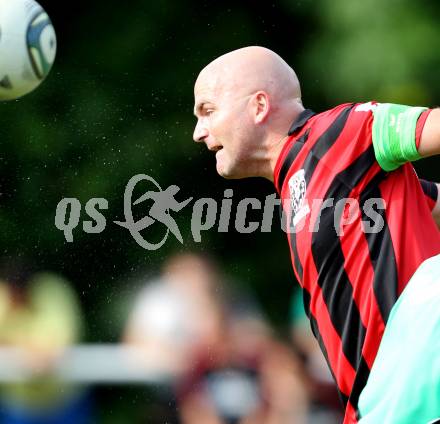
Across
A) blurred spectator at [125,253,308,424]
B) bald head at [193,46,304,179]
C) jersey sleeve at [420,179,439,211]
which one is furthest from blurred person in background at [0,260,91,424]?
jersey sleeve at [420,179,439,211]

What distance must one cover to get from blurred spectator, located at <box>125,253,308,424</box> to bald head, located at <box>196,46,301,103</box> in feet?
8.80

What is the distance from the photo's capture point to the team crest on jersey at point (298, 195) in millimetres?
Answer: 3965

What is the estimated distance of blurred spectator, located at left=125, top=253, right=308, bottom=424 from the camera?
6.58 metres

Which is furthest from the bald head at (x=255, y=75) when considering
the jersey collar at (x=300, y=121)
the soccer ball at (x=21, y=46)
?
the soccer ball at (x=21, y=46)

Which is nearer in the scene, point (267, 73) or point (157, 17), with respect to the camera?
point (267, 73)

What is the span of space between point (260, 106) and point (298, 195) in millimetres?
406

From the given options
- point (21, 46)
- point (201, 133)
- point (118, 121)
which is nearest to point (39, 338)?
point (118, 121)

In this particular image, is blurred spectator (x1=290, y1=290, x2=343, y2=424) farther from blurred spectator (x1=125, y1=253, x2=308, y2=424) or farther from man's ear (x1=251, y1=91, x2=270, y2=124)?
man's ear (x1=251, y1=91, x2=270, y2=124)

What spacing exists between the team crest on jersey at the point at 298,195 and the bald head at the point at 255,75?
35 cm

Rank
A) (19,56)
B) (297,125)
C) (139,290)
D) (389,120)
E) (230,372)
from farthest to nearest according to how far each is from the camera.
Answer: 1. (139,290)
2. (230,372)
3. (19,56)
4. (297,125)
5. (389,120)

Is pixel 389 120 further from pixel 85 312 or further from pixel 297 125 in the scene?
pixel 85 312

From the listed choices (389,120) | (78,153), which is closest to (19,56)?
(389,120)

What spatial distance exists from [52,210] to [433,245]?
490 cm

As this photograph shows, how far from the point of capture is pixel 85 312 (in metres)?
7.99
